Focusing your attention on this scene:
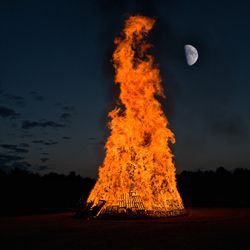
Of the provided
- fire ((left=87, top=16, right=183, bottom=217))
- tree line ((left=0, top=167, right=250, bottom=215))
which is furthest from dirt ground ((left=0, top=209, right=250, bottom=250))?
tree line ((left=0, top=167, right=250, bottom=215))

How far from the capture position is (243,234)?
14.2m

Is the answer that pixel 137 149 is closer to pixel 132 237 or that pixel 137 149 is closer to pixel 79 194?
pixel 132 237

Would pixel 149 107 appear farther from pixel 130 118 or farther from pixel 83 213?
pixel 83 213

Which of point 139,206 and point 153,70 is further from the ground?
point 153,70

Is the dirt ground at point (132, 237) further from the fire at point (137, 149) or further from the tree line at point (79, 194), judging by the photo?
the tree line at point (79, 194)

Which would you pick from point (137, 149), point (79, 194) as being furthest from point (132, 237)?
point (79, 194)

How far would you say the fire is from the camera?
938 inches

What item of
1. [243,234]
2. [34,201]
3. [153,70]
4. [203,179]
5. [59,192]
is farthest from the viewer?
[203,179]

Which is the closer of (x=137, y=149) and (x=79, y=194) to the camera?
(x=137, y=149)

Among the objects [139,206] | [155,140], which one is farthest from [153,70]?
[139,206]

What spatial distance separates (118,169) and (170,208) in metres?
3.92

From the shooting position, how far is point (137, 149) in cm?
2412

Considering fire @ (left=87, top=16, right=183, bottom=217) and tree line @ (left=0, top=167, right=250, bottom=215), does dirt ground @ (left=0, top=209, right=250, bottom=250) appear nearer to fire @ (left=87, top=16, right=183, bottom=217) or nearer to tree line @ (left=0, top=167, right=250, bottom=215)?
fire @ (left=87, top=16, right=183, bottom=217)

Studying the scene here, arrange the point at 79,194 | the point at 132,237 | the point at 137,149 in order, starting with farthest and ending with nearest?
1. the point at 79,194
2. the point at 137,149
3. the point at 132,237
